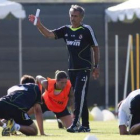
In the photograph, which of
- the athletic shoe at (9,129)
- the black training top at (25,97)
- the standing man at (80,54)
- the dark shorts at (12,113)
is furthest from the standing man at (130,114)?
the athletic shoe at (9,129)

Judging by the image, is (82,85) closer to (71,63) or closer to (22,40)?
(71,63)

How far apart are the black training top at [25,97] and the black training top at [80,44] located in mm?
1222

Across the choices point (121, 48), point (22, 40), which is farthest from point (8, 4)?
point (121, 48)

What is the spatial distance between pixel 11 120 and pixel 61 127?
9.54ft

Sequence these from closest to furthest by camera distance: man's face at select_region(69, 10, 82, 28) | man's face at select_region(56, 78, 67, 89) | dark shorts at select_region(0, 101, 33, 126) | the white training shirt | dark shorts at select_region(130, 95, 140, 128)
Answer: dark shorts at select_region(130, 95, 140, 128)
the white training shirt
dark shorts at select_region(0, 101, 33, 126)
man's face at select_region(56, 78, 67, 89)
man's face at select_region(69, 10, 82, 28)

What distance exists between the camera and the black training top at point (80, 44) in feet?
41.9

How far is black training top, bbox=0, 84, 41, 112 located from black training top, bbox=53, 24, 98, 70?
1.22 metres

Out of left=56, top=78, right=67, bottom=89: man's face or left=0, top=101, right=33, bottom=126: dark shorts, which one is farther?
left=56, top=78, right=67, bottom=89: man's face

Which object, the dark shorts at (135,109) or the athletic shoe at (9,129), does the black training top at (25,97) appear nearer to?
the athletic shoe at (9,129)

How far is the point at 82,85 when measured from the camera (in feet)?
42.0

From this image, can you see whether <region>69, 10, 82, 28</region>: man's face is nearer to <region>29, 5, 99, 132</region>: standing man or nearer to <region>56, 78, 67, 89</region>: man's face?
<region>29, 5, 99, 132</region>: standing man

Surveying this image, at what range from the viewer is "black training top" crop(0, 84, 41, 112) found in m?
11.7

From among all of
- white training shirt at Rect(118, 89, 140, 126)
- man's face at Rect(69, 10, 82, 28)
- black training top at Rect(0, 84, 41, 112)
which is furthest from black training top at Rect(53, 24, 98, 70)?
white training shirt at Rect(118, 89, 140, 126)

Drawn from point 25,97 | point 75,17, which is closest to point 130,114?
point 25,97
